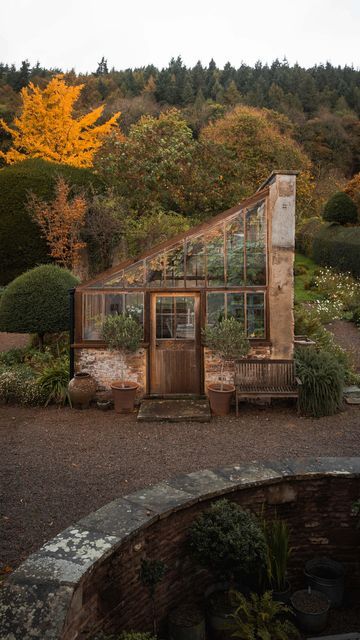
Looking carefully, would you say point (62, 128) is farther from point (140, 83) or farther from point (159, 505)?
point (140, 83)

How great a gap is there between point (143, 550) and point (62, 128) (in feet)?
74.7

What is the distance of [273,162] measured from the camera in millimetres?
26500

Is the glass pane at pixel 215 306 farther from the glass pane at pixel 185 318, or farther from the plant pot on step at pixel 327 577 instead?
the plant pot on step at pixel 327 577

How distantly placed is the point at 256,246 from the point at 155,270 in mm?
2109

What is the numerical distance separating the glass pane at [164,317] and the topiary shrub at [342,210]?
19.5 meters

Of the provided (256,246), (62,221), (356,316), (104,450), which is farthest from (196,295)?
(356,316)

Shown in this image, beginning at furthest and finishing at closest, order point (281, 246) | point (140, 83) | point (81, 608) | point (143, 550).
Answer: point (140, 83) → point (281, 246) → point (143, 550) → point (81, 608)

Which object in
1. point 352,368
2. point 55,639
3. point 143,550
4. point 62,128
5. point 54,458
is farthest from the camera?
point 62,128

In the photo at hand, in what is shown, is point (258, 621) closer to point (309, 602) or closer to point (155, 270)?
point (309, 602)

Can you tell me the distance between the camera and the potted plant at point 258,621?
13.5ft

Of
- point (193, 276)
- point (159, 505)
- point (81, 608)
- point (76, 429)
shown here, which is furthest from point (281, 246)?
point (81, 608)

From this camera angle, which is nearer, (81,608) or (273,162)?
(81,608)

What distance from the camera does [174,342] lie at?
10.9 metres

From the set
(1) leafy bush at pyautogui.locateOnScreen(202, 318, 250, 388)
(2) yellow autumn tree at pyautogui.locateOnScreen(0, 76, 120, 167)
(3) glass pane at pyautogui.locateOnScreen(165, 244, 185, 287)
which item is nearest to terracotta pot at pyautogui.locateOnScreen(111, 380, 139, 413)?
(1) leafy bush at pyautogui.locateOnScreen(202, 318, 250, 388)
